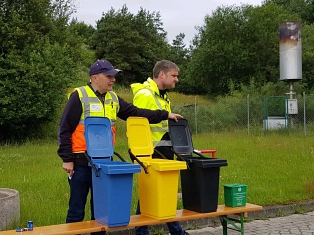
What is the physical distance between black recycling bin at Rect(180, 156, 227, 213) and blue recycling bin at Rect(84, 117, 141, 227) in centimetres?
90

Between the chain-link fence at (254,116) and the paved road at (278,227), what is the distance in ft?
50.9

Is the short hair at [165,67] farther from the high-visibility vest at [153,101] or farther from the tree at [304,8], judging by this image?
the tree at [304,8]

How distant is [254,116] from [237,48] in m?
25.4

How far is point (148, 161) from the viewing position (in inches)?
196

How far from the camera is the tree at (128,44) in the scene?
4841 cm

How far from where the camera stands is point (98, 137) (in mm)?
4801

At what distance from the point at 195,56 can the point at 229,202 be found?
47.5m

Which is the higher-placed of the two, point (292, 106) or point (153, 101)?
point (292, 106)


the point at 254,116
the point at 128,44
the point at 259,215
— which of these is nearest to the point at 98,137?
the point at 259,215

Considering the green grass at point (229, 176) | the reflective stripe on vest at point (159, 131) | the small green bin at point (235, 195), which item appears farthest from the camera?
the green grass at point (229, 176)

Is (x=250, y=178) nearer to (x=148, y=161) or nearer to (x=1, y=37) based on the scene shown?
(x=148, y=161)

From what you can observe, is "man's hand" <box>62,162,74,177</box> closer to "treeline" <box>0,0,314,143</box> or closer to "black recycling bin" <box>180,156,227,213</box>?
"black recycling bin" <box>180,156,227,213</box>

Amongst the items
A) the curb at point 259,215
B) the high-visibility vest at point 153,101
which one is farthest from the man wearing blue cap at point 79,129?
the curb at point 259,215

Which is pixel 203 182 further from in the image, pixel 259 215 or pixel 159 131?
pixel 259 215
